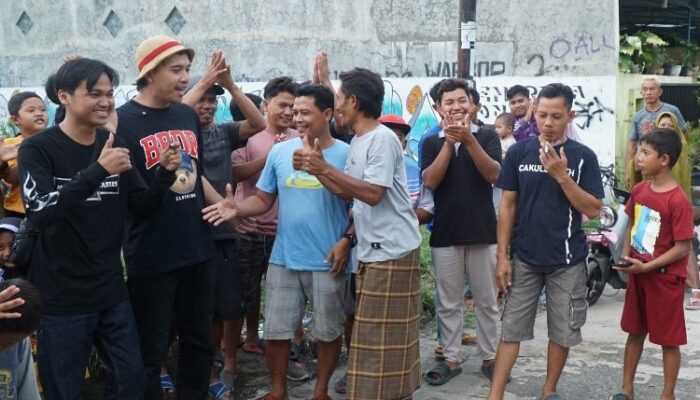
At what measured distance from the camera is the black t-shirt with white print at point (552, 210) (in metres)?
4.63

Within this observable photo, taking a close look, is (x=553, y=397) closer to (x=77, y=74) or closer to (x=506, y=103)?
(x=77, y=74)

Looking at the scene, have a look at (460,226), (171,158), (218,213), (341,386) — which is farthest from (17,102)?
(460,226)

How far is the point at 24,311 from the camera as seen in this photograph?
117 inches

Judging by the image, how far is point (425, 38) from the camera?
13.4 m

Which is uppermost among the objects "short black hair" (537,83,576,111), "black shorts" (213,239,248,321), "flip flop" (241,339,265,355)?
"short black hair" (537,83,576,111)

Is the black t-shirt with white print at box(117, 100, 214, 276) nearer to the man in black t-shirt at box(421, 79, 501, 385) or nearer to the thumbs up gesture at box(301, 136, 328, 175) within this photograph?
the thumbs up gesture at box(301, 136, 328, 175)

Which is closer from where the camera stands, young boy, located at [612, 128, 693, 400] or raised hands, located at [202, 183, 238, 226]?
raised hands, located at [202, 183, 238, 226]

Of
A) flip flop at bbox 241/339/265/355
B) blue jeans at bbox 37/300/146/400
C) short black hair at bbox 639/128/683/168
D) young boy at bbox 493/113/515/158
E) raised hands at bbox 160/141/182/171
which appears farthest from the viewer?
young boy at bbox 493/113/515/158

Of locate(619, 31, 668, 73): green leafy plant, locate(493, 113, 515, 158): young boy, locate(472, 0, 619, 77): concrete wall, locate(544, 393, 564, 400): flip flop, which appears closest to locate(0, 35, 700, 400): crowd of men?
locate(544, 393, 564, 400): flip flop

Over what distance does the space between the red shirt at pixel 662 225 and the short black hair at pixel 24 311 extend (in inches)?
135

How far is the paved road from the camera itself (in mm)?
5195

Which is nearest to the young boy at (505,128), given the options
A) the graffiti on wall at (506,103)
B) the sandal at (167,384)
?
the graffiti on wall at (506,103)

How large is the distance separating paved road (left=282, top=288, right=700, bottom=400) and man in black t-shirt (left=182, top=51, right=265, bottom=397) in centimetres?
70

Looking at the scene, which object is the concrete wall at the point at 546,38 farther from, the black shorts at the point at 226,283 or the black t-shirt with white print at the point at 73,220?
the black t-shirt with white print at the point at 73,220
